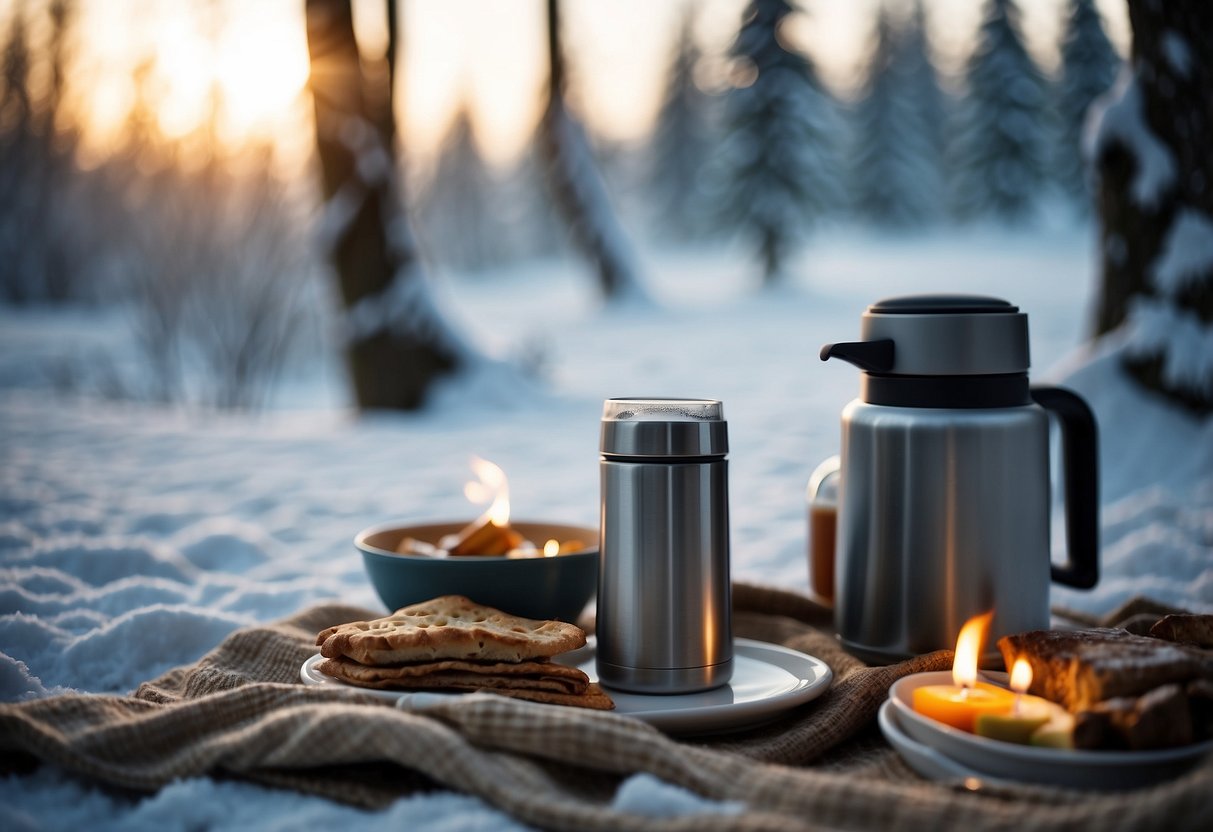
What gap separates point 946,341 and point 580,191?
922 cm

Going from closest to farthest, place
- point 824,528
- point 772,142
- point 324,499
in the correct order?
point 824,528 → point 324,499 → point 772,142

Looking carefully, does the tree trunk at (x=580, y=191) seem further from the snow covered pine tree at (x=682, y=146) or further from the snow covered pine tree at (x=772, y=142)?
the snow covered pine tree at (x=682, y=146)

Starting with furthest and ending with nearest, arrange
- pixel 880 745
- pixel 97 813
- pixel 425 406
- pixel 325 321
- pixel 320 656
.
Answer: pixel 325 321 < pixel 425 406 < pixel 320 656 < pixel 880 745 < pixel 97 813

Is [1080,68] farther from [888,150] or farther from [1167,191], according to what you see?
[1167,191]

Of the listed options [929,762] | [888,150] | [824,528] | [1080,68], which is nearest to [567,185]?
[824,528]

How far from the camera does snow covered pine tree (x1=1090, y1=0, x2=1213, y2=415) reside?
297 centimetres

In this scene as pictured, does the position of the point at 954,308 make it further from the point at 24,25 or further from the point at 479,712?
the point at 24,25

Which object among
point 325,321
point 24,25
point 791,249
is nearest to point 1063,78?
point 791,249

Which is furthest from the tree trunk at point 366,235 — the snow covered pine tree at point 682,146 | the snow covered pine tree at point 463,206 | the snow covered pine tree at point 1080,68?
the snow covered pine tree at point 463,206

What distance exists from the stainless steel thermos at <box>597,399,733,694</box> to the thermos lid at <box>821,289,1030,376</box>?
268mm

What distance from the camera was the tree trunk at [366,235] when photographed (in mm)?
5180

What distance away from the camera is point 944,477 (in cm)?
137

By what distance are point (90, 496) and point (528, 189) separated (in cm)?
3032

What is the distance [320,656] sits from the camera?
1370 mm
